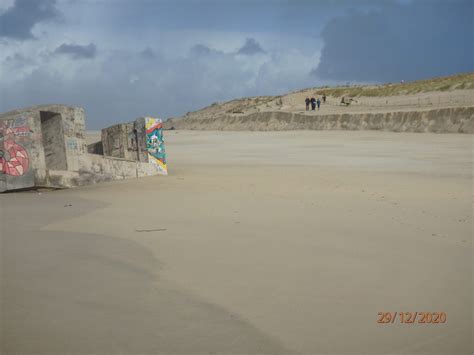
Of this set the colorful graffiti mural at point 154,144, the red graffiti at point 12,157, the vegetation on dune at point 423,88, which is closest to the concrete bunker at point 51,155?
the red graffiti at point 12,157

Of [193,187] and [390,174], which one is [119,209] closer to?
[193,187]

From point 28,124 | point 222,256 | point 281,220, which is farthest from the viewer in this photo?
point 28,124

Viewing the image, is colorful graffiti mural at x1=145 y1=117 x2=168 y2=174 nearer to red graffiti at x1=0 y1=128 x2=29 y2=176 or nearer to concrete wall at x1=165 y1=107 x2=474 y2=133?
red graffiti at x1=0 y1=128 x2=29 y2=176

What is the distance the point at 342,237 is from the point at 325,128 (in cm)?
2452


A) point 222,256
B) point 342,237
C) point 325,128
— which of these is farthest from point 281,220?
point 325,128

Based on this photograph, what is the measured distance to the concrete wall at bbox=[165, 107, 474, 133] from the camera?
21500 millimetres

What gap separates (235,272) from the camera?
3.46 meters

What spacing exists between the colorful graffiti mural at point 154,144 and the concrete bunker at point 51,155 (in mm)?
138

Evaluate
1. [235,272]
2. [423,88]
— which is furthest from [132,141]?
[423,88]

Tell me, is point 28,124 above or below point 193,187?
above

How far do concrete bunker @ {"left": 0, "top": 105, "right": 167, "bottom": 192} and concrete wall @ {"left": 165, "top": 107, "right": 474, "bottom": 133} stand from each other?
1701 centimetres

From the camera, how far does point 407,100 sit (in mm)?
30969

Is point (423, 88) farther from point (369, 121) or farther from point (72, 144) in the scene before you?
point (72, 144)
